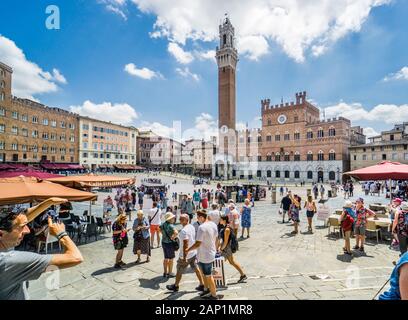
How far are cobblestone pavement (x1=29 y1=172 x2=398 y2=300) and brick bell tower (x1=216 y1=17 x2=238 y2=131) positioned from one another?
4768 cm

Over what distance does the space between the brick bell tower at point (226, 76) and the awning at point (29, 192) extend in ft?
159

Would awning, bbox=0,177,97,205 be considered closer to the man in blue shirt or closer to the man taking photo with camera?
the man taking photo with camera

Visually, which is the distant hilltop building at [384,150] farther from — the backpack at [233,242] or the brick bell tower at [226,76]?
the backpack at [233,242]

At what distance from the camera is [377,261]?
A: 5.66 meters

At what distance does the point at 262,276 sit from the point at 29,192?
19.3 ft

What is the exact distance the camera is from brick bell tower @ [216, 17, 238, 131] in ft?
173

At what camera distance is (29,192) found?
5.14 metres

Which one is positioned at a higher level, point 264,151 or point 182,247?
point 264,151

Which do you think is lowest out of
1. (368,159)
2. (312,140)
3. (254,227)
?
(254,227)

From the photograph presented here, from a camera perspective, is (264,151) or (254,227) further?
(264,151)

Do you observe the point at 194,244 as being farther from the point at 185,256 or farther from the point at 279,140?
the point at 279,140
